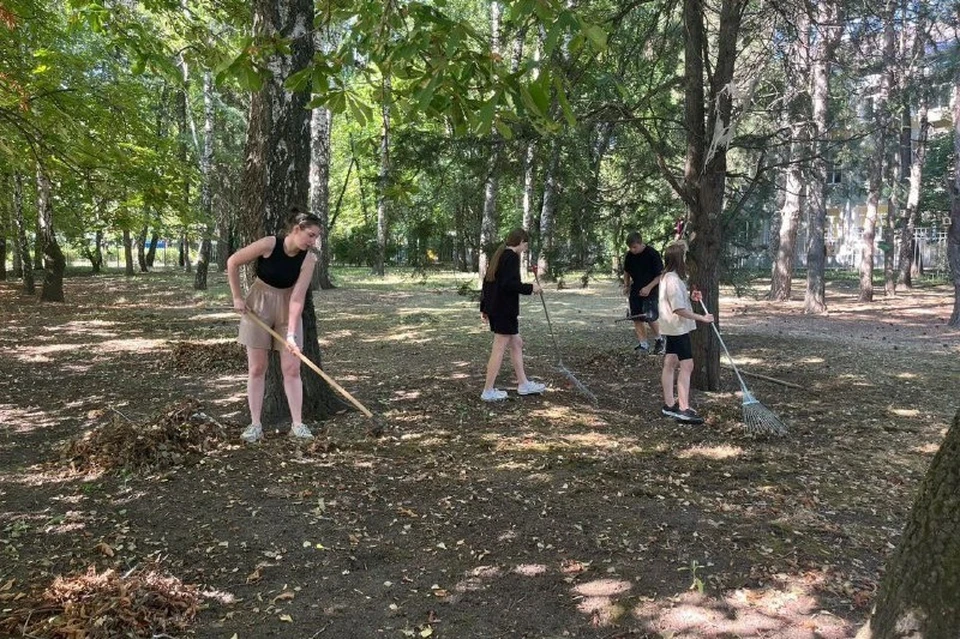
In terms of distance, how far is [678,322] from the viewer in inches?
231

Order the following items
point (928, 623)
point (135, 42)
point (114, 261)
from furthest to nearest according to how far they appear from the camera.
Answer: point (114, 261) → point (135, 42) → point (928, 623)

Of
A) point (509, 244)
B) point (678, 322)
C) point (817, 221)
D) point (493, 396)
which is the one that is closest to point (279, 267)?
point (509, 244)

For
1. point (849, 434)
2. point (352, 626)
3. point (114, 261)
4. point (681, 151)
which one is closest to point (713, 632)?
point (352, 626)

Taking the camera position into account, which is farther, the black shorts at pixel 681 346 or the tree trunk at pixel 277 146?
the black shorts at pixel 681 346

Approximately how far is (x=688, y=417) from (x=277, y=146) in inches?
165

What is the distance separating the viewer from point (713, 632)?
2.83 metres

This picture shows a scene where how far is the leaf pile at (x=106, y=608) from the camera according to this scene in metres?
2.59

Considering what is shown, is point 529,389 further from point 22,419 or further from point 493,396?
point 22,419

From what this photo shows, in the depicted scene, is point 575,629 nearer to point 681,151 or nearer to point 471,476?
point 471,476

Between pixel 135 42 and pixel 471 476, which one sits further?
pixel 135 42

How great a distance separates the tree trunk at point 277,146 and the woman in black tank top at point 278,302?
1.01ft

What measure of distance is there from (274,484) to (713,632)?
107 inches

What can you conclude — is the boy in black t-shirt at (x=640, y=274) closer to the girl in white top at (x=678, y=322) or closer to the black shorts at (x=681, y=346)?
the girl in white top at (x=678, y=322)

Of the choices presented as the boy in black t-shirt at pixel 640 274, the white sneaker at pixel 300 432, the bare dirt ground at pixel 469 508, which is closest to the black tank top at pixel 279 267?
the white sneaker at pixel 300 432
